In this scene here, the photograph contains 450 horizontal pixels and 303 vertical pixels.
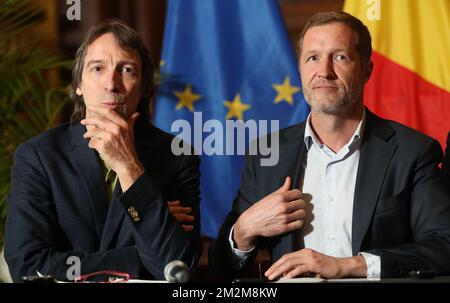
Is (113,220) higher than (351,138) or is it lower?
lower

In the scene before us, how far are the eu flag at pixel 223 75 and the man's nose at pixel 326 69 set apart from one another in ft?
3.29

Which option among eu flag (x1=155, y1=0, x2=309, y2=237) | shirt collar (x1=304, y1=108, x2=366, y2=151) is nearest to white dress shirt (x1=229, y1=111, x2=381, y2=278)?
shirt collar (x1=304, y1=108, x2=366, y2=151)

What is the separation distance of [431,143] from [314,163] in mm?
442

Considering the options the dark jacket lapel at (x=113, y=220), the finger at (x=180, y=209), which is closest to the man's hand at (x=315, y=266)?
the finger at (x=180, y=209)

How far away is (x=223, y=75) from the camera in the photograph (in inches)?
152

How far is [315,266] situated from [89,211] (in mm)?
870

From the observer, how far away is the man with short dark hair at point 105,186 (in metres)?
2.56

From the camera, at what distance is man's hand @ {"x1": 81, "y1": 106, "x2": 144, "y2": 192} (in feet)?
8.59

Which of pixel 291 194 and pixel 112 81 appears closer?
pixel 291 194

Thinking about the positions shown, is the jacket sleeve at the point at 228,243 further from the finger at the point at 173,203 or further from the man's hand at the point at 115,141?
the man's hand at the point at 115,141

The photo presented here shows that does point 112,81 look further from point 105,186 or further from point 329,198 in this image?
point 329,198
